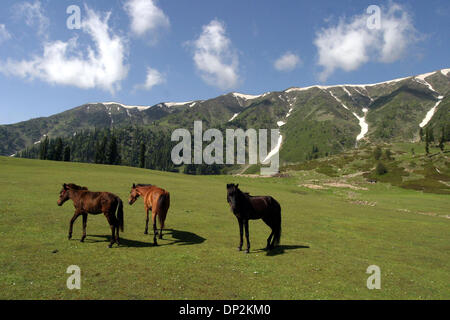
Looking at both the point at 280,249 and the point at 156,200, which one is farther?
the point at 156,200

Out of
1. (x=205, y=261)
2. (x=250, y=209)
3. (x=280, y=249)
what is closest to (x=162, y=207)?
(x=205, y=261)

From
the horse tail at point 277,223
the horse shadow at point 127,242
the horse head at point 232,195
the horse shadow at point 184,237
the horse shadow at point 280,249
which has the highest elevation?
the horse head at point 232,195

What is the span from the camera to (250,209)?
14.6 m

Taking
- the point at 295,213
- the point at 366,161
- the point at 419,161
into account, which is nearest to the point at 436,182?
the point at 419,161

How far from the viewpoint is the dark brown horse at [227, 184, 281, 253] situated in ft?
45.4

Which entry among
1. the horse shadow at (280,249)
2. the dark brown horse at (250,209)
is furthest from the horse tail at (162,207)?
the horse shadow at (280,249)

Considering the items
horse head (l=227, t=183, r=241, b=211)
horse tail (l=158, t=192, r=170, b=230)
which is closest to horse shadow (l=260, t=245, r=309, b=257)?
horse head (l=227, t=183, r=241, b=211)

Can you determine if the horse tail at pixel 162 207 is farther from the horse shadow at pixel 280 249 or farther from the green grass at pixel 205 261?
the horse shadow at pixel 280 249

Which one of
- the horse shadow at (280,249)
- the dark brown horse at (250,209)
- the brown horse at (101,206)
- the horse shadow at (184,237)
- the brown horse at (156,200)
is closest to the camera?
the dark brown horse at (250,209)

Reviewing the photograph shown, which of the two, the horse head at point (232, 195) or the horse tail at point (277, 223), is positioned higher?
the horse head at point (232, 195)

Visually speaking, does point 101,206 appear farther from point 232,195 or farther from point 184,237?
point 232,195

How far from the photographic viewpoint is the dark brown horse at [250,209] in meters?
13.8
